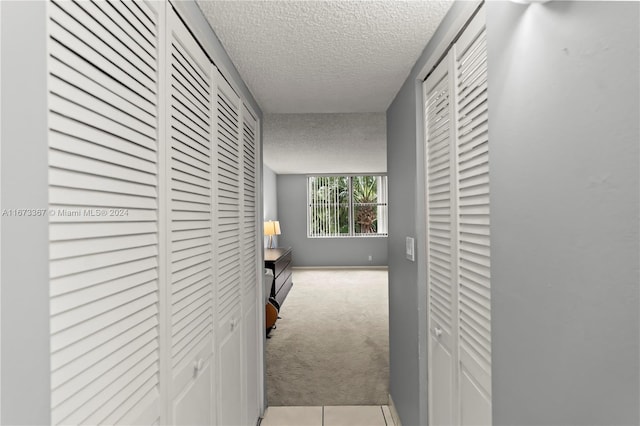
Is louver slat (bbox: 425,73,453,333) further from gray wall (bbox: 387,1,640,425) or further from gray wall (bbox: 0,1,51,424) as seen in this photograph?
gray wall (bbox: 0,1,51,424)

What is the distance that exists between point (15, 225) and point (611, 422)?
1.08m

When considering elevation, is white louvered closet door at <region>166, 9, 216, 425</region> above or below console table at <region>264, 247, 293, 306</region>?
above

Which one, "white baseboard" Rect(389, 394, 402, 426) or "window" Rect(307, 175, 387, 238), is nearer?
"white baseboard" Rect(389, 394, 402, 426)

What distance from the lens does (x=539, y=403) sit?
852mm

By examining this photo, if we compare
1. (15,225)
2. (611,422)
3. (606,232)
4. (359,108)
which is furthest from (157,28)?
(359,108)

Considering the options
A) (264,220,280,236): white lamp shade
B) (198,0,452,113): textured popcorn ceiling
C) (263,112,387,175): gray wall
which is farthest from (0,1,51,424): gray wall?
(264,220,280,236): white lamp shade

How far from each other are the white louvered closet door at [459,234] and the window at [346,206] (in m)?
6.91

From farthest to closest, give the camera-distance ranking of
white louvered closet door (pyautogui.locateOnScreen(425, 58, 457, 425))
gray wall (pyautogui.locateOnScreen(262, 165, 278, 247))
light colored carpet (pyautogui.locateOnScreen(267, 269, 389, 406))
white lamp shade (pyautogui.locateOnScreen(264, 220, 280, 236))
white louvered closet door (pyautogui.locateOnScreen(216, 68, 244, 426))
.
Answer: gray wall (pyautogui.locateOnScreen(262, 165, 278, 247)), white lamp shade (pyautogui.locateOnScreen(264, 220, 280, 236)), light colored carpet (pyautogui.locateOnScreen(267, 269, 389, 406)), white louvered closet door (pyautogui.locateOnScreen(216, 68, 244, 426)), white louvered closet door (pyautogui.locateOnScreen(425, 58, 457, 425))

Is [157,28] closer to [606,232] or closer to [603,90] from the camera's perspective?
[603,90]

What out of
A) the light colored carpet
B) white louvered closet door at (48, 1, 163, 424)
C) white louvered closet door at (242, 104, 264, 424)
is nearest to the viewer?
white louvered closet door at (48, 1, 163, 424)

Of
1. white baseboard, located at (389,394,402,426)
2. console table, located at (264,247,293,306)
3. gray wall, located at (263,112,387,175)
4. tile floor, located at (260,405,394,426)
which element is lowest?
tile floor, located at (260,405,394,426)

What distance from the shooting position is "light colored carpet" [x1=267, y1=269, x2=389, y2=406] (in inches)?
116

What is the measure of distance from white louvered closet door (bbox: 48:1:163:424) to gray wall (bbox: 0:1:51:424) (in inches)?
0.9

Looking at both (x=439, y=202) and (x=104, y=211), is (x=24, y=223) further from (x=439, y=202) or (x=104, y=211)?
(x=439, y=202)
